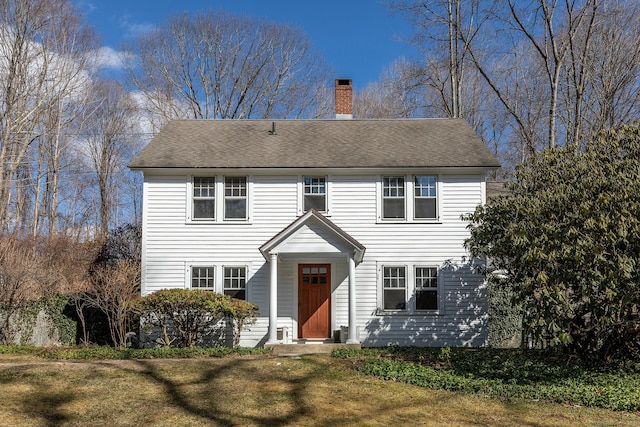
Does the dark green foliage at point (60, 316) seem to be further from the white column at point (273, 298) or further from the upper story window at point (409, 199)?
the upper story window at point (409, 199)

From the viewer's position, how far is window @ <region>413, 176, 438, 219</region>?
1788cm

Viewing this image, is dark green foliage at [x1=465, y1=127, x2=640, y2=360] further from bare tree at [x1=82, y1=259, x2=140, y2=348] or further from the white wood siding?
bare tree at [x1=82, y1=259, x2=140, y2=348]

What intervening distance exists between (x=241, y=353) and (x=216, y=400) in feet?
16.0

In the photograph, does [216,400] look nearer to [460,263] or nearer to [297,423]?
[297,423]

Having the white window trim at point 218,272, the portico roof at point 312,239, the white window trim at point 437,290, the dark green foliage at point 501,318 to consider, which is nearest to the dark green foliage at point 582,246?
the white window trim at point 437,290

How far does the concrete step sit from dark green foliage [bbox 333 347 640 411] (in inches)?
29.9

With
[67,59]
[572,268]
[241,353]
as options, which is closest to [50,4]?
[67,59]

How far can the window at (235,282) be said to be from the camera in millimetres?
17594

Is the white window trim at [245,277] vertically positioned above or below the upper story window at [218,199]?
below

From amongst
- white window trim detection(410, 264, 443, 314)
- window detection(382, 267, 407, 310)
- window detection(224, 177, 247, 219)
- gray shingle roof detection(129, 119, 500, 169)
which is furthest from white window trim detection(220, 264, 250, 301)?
white window trim detection(410, 264, 443, 314)

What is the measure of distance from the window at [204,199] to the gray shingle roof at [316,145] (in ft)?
2.13

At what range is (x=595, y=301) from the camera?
477 inches

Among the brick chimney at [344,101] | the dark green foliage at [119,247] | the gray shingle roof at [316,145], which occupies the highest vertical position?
the brick chimney at [344,101]

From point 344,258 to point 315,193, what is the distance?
6.99 ft
